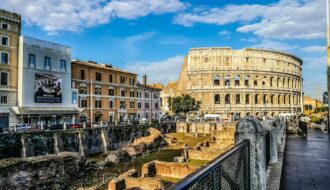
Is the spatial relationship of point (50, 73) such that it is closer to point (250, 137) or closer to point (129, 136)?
point (129, 136)

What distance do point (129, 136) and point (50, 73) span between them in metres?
14.6

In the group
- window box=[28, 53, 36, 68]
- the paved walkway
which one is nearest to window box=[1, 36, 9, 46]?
window box=[28, 53, 36, 68]

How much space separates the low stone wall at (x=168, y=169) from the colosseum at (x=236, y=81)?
56948 mm

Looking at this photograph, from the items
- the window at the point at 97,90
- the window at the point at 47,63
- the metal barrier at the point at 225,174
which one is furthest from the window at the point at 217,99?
the metal barrier at the point at 225,174

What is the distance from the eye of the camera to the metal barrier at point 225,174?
2.64 m

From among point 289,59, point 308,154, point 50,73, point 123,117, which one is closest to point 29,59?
point 50,73

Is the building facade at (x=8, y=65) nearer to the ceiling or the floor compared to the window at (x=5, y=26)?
nearer to the floor

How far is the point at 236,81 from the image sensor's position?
8419 cm

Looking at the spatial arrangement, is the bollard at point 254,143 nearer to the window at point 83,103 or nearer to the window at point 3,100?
the window at point 3,100

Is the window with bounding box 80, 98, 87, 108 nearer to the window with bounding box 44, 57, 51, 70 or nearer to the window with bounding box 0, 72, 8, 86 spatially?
the window with bounding box 44, 57, 51, 70

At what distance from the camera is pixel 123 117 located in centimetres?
5584

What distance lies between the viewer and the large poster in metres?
38.6

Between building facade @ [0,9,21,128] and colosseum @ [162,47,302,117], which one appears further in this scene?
colosseum @ [162,47,302,117]

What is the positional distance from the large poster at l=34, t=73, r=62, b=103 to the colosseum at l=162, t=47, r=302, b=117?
152 feet
